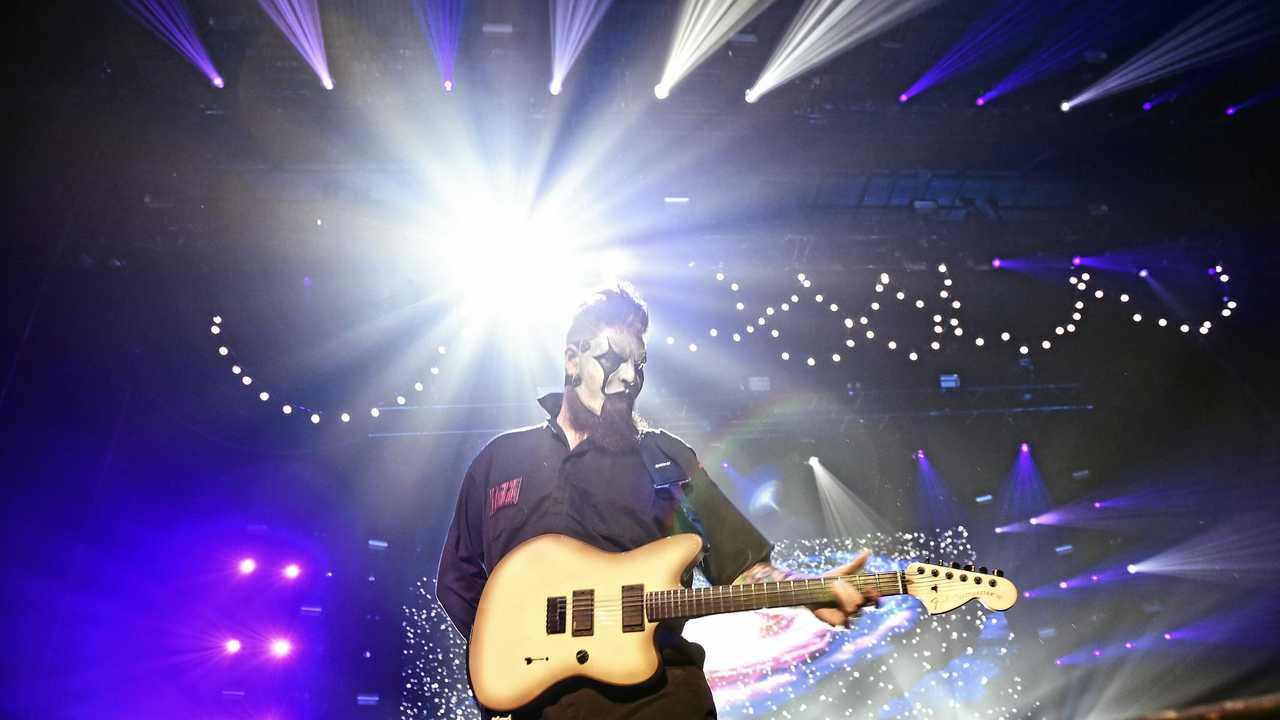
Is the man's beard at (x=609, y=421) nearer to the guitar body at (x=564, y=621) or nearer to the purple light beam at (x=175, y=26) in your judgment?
the guitar body at (x=564, y=621)

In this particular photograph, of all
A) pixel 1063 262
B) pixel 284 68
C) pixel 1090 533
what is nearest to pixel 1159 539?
pixel 1090 533

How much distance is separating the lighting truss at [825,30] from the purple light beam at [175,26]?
384 centimetres

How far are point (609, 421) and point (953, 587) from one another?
4.62 ft

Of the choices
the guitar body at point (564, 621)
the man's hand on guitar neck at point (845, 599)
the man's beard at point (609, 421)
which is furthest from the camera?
the man's beard at point (609, 421)

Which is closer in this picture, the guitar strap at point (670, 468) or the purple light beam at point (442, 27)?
the guitar strap at point (670, 468)

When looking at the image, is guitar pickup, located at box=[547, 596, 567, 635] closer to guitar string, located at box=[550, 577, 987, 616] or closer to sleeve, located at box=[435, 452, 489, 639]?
guitar string, located at box=[550, 577, 987, 616]

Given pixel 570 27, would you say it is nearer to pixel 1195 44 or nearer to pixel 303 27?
pixel 303 27

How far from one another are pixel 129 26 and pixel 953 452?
6848 mm

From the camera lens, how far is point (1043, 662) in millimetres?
5938

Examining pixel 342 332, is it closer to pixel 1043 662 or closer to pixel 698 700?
pixel 698 700

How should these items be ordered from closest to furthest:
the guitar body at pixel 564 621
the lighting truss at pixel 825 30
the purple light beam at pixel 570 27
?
the guitar body at pixel 564 621 < the purple light beam at pixel 570 27 < the lighting truss at pixel 825 30

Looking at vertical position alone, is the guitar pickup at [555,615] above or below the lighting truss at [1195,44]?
below

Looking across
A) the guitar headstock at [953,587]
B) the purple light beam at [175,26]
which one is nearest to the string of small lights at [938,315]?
the guitar headstock at [953,587]

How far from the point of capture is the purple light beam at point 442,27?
5.29 metres
